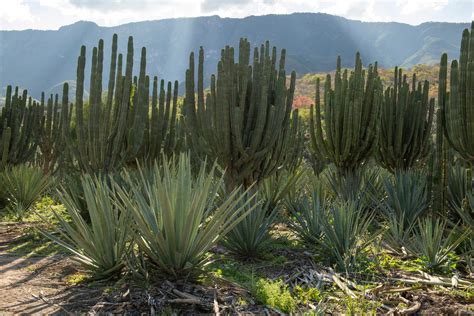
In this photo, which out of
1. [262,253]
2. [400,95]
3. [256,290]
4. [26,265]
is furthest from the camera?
[400,95]

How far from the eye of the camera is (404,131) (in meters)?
10.3

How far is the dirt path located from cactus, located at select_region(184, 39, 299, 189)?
2779 mm

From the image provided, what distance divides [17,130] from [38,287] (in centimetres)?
790

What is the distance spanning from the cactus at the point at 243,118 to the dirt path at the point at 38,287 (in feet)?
9.12

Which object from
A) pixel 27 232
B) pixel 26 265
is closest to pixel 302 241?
pixel 26 265

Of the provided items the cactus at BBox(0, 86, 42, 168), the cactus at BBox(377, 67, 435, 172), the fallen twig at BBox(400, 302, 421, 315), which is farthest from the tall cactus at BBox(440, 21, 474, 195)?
the cactus at BBox(0, 86, 42, 168)

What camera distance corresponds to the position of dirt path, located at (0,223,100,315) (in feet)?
12.6

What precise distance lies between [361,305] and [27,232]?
4.89 m

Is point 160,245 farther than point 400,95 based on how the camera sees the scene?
No

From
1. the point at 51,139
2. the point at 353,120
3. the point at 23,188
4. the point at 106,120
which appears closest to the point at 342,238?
the point at 353,120

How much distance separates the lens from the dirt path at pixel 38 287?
3.85 meters

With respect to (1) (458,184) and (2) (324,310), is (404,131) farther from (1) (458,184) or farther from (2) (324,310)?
(2) (324,310)

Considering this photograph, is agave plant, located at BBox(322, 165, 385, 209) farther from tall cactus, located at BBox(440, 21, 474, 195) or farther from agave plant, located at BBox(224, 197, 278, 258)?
agave plant, located at BBox(224, 197, 278, 258)

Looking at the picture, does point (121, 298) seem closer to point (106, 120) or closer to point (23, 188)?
point (106, 120)
